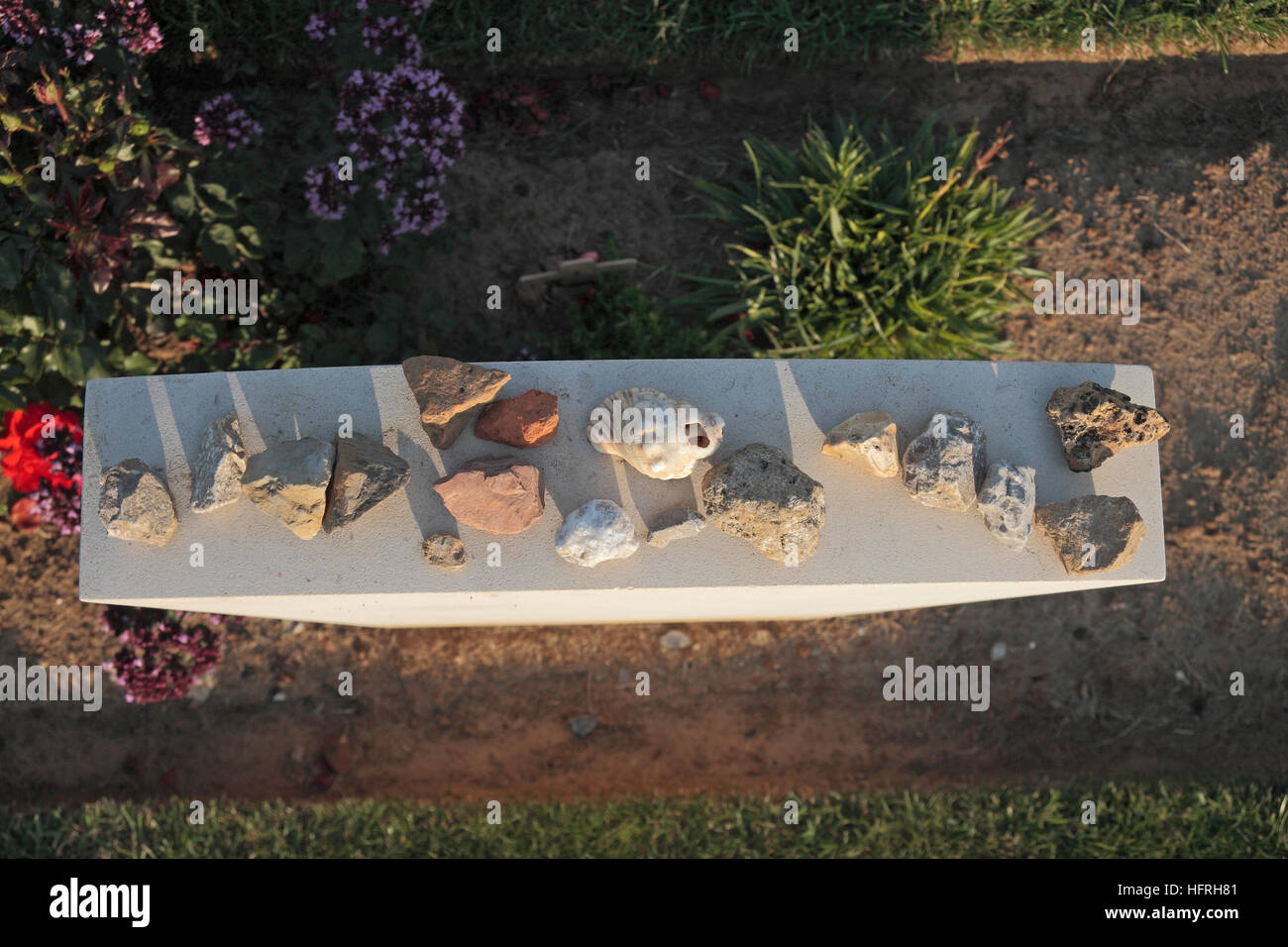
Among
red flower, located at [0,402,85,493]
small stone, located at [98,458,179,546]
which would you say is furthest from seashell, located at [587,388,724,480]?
red flower, located at [0,402,85,493]

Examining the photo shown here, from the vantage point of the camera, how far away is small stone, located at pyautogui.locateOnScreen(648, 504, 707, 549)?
102 inches

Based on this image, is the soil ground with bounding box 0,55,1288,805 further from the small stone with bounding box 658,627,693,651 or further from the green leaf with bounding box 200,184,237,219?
the green leaf with bounding box 200,184,237,219

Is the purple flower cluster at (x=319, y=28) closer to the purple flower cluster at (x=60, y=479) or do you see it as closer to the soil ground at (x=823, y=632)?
the soil ground at (x=823, y=632)

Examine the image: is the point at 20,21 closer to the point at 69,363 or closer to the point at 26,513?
the point at 69,363

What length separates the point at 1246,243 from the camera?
405cm

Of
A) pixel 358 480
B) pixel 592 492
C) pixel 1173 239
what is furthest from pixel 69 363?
pixel 1173 239

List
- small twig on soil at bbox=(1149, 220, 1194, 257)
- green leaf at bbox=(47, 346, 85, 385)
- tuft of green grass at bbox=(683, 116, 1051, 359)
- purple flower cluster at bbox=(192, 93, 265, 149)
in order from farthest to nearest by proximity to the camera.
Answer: small twig on soil at bbox=(1149, 220, 1194, 257) → tuft of green grass at bbox=(683, 116, 1051, 359) → purple flower cluster at bbox=(192, 93, 265, 149) → green leaf at bbox=(47, 346, 85, 385)

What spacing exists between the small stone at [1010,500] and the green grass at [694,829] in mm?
1686

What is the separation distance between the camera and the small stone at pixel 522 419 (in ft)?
8.45

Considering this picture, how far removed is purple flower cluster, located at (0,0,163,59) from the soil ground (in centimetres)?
135

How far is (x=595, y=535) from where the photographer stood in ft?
8.30

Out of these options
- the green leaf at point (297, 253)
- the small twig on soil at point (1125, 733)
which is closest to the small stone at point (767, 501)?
the green leaf at point (297, 253)

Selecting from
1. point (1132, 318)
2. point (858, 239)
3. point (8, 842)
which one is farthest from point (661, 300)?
point (8, 842)

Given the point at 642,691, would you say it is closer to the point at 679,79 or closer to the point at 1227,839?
the point at 1227,839
